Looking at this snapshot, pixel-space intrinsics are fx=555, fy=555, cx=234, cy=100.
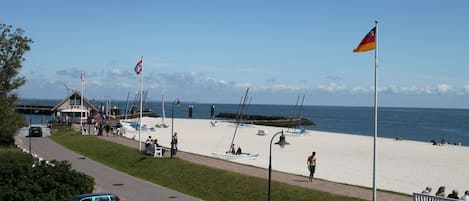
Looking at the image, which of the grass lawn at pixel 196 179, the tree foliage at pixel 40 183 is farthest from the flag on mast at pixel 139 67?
the tree foliage at pixel 40 183

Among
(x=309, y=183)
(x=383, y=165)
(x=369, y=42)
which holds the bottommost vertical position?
(x=383, y=165)

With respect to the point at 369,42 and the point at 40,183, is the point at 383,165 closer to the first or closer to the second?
the point at 369,42

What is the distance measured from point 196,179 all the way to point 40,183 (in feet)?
29.5

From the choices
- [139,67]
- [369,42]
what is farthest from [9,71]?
[369,42]

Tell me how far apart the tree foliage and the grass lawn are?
19.2 ft

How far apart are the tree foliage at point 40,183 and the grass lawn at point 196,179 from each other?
231 inches

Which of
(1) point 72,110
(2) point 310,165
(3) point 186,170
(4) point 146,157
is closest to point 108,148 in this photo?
(4) point 146,157

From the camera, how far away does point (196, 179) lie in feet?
87.7

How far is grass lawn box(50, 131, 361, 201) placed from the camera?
73.4ft

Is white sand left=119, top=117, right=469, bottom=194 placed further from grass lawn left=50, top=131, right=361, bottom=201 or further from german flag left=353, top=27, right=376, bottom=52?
german flag left=353, top=27, right=376, bottom=52

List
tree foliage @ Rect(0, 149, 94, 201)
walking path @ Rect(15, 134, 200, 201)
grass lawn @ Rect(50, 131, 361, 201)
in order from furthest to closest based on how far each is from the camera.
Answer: walking path @ Rect(15, 134, 200, 201) → grass lawn @ Rect(50, 131, 361, 201) → tree foliage @ Rect(0, 149, 94, 201)

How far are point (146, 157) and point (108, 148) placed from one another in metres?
6.41

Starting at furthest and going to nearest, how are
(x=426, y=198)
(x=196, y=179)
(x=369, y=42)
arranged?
(x=196, y=179), (x=369, y=42), (x=426, y=198)

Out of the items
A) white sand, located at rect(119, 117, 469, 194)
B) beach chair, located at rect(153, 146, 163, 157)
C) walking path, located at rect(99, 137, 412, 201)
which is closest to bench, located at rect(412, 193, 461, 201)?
walking path, located at rect(99, 137, 412, 201)
